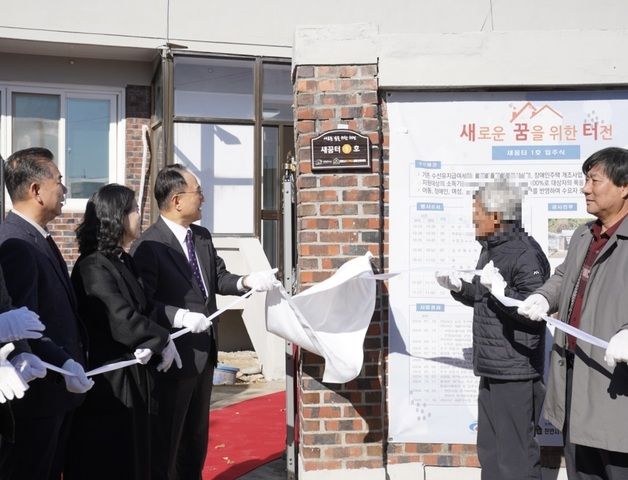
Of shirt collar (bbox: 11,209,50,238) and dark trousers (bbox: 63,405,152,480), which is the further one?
dark trousers (bbox: 63,405,152,480)

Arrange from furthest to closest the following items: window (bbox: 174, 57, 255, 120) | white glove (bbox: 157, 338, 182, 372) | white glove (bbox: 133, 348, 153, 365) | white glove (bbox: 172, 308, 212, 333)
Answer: window (bbox: 174, 57, 255, 120), white glove (bbox: 172, 308, 212, 333), white glove (bbox: 157, 338, 182, 372), white glove (bbox: 133, 348, 153, 365)

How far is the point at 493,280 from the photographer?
3.88 m

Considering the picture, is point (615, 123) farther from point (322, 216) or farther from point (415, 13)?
point (415, 13)

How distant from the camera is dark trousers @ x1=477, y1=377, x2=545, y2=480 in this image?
13.4 ft

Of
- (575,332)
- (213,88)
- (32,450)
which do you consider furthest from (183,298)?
(213,88)

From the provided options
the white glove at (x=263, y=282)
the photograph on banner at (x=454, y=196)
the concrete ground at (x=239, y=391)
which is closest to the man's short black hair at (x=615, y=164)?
the photograph on banner at (x=454, y=196)

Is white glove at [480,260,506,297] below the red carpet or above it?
above

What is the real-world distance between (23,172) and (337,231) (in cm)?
200

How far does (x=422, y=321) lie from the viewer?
490 cm

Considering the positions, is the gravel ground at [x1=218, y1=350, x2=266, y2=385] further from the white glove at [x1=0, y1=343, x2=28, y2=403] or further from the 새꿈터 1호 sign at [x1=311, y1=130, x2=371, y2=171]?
the white glove at [x1=0, y1=343, x2=28, y2=403]

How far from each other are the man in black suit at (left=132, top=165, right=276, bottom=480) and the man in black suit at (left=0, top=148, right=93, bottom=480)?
77cm

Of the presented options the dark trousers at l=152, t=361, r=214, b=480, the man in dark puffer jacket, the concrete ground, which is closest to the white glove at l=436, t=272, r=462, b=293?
the man in dark puffer jacket

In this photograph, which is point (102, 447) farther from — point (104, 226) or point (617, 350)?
point (617, 350)

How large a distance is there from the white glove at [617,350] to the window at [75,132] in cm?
881
